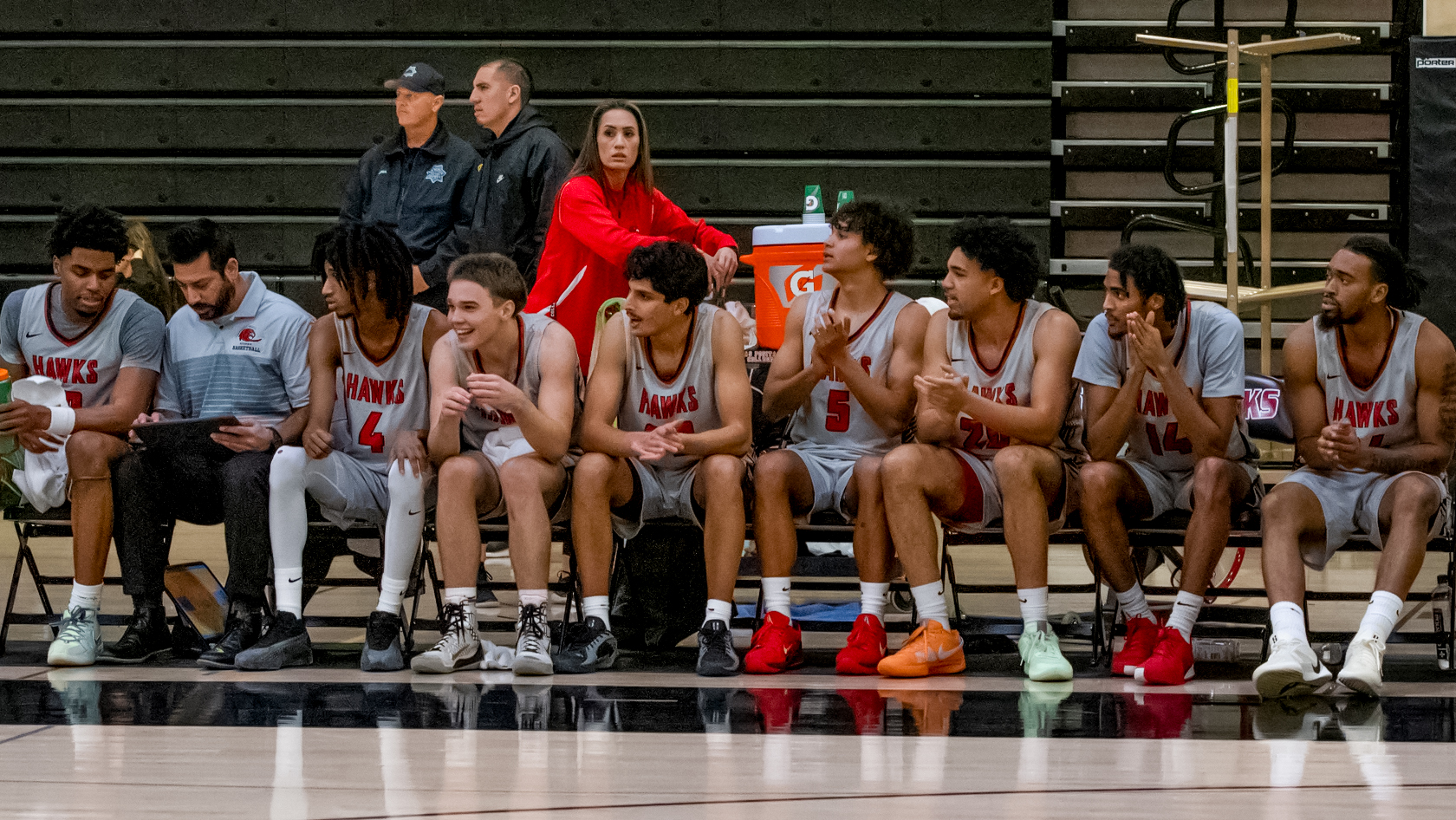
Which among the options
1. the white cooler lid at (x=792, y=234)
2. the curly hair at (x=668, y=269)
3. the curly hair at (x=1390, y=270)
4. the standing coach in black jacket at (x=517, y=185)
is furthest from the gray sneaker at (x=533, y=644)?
the curly hair at (x=1390, y=270)

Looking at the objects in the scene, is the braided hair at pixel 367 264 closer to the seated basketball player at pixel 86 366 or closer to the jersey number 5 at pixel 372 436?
the jersey number 5 at pixel 372 436

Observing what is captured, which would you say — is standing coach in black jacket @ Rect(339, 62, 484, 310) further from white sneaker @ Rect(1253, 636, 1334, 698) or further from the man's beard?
white sneaker @ Rect(1253, 636, 1334, 698)

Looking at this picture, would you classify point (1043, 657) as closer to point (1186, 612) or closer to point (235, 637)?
point (1186, 612)

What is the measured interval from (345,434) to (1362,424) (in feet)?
8.25

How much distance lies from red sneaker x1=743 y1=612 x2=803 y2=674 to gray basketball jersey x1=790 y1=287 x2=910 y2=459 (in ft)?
1.54

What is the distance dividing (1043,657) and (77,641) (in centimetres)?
229

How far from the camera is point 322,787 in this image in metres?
2.25

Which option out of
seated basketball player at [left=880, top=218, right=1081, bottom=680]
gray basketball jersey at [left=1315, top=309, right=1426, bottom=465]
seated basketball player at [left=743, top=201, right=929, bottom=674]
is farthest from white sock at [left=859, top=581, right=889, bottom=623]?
gray basketball jersey at [left=1315, top=309, right=1426, bottom=465]

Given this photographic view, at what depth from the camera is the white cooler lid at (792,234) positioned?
415cm

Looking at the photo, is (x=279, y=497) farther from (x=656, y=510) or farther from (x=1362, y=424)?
(x=1362, y=424)

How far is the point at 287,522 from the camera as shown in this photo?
3438mm

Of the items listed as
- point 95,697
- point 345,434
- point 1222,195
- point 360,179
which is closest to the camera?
point 95,697

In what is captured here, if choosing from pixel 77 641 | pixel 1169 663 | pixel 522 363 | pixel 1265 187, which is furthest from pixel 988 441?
pixel 1265 187

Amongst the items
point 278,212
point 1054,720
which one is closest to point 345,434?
point 1054,720
